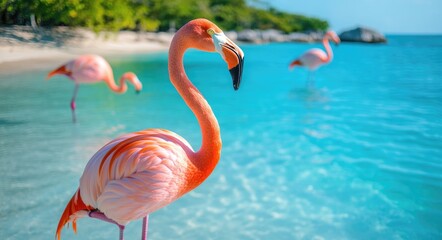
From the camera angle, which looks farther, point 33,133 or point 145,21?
point 145,21

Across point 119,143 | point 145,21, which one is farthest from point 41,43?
point 119,143

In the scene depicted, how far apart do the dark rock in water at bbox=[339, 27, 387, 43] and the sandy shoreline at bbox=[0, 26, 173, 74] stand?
42.4 metres

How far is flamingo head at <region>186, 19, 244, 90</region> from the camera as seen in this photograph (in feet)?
6.00

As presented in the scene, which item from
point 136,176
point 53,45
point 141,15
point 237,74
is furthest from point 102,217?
point 141,15

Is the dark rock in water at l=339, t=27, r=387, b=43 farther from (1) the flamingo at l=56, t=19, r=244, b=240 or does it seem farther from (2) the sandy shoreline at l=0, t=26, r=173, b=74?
(1) the flamingo at l=56, t=19, r=244, b=240

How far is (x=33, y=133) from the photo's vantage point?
5770 mm

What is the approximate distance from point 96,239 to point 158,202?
137 cm

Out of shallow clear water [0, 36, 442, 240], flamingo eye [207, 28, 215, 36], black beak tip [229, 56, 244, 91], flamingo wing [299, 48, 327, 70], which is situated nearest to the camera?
black beak tip [229, 56, 244, 91]

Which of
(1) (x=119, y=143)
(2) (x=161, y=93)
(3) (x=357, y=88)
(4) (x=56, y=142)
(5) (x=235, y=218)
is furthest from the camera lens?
(3) (x=357, y=88)

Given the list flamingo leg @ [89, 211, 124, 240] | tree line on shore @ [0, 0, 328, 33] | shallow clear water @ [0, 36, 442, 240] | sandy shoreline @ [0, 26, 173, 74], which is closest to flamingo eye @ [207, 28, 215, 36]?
flamingo leg @ [89, 211, 124, 240]

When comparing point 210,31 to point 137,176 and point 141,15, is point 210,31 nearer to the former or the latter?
point 137,176

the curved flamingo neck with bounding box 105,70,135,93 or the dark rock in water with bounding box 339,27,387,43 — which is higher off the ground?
the dark rock in water with bounding box 339,27,387,43

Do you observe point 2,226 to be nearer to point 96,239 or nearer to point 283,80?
point 96,239

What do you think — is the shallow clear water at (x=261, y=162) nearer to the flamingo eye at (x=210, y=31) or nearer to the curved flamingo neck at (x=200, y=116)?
the curved flamingo neck at (x=200, y=116)
